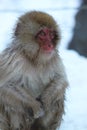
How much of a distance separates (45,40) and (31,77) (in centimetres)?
37

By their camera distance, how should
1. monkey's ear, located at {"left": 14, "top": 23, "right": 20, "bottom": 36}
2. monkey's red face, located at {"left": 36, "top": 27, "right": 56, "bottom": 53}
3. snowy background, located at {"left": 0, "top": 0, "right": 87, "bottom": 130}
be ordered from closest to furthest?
monkey's red face, located at {"left": 36, "top": 27, "right": 56, "bottom": 53}
monkey's ear, located at {"left": 14, "top": 23, "right": 20, "bottom": 36}
snowy background, located at {"left": 0, "top": 0, "right": 87, "bottom": 130}

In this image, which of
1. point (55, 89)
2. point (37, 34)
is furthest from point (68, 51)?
point (37, 34)

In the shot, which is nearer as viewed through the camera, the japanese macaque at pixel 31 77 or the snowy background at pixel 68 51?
the japanese macaque at pixel 31 77

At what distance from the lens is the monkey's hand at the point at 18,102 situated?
7234mm

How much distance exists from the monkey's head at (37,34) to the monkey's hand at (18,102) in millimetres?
318

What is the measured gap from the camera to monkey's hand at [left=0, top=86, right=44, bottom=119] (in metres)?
7.23

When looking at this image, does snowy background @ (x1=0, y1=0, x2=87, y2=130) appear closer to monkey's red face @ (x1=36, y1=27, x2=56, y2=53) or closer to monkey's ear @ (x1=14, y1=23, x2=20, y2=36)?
monkey's ear @ (x1=14, y1=23, x2=20, y2=36)

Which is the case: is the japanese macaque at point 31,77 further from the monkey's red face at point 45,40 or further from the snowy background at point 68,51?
the snowy background at point 68,51

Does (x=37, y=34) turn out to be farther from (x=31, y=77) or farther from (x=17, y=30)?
(x=31, y=77)

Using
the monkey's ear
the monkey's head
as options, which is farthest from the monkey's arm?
the monkey's ear

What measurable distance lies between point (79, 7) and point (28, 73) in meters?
3.44

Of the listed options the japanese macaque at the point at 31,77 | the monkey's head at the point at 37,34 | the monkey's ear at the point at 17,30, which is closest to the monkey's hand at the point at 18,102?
the japanese macaque at the point at 31,77

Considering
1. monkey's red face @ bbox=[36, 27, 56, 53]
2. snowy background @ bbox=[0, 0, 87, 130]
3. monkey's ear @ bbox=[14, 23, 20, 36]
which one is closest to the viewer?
monkey's red face @ bbox=[36, 27, 56, 53]

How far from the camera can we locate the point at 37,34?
721 cm
